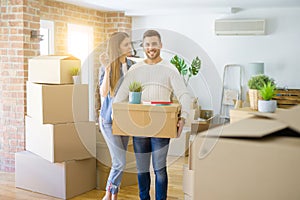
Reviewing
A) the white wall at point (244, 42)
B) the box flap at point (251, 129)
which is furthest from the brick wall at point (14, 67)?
the box flap at point (251, 129)

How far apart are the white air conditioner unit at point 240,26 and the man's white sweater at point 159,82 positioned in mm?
3254

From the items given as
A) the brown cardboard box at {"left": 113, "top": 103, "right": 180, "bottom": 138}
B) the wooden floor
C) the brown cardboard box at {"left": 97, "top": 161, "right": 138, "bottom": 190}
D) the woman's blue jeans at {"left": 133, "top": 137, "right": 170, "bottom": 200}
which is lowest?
the wooden floor

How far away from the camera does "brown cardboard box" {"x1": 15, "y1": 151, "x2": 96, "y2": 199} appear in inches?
123

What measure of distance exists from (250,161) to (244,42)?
5177mm

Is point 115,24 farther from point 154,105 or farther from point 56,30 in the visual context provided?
point 154,105

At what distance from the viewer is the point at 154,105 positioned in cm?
211

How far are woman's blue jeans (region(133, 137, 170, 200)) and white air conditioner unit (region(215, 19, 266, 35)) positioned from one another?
11.0ft

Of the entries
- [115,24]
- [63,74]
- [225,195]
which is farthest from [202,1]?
[225,195]

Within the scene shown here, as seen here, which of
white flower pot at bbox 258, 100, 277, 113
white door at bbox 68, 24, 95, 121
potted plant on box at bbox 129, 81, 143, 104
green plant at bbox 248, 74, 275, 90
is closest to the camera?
white flower pot at bbox 258, 100, 277, 113

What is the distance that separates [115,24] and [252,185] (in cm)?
538

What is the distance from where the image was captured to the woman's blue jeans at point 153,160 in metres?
2.43

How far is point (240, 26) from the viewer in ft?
17.7

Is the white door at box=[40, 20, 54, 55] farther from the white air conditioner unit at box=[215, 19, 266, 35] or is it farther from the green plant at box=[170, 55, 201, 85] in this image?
the white air conditioner unit at box=[215, 19, 266, 35]

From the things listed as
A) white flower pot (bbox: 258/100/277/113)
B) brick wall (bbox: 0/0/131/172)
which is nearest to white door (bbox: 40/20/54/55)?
brick wall (bbox: 0/0/131/172)
